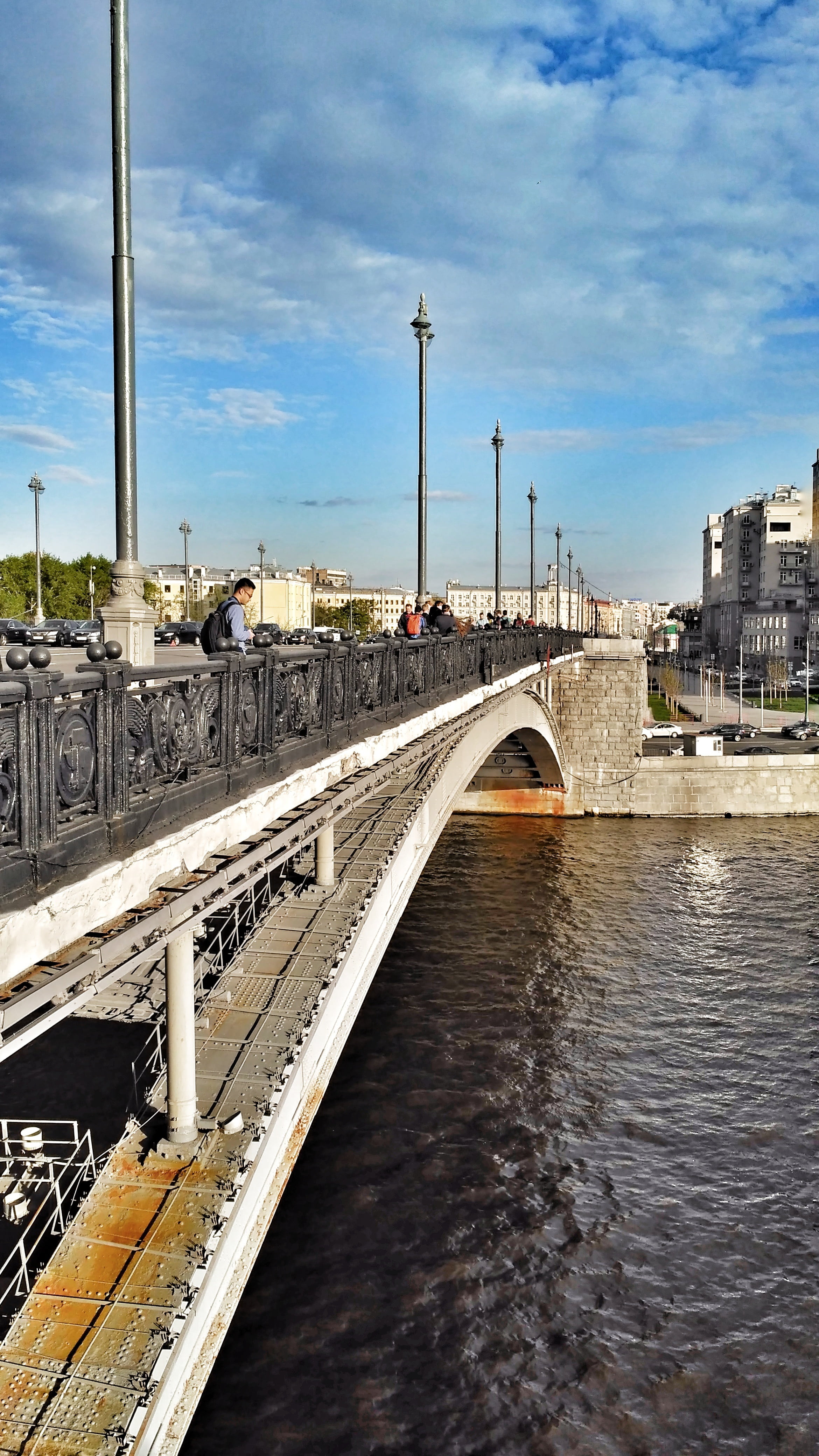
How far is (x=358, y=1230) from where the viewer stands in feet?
36.6

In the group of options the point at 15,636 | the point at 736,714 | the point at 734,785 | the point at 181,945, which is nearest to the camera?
the point at 181,945

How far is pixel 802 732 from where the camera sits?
4659 centimetres

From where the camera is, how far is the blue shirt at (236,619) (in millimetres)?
6324

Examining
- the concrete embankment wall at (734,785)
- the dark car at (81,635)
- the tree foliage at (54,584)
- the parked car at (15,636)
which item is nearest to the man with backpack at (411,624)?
the dark car at (81,635)

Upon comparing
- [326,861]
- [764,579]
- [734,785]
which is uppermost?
[764,579]

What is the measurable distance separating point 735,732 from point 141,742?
46138mm

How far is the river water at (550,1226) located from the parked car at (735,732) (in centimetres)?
2667

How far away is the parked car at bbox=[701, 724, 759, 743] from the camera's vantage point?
154 ft

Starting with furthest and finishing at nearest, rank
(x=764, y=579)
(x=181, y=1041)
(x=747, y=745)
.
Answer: (x=764, y=579) < (x=747, y=745) < (x=181, y=1041)

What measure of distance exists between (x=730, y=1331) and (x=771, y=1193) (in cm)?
272

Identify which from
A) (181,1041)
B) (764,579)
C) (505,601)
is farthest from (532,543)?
(505,601)

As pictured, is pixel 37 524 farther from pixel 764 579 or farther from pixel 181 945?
pixel 764 579

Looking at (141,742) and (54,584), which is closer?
(141,742)

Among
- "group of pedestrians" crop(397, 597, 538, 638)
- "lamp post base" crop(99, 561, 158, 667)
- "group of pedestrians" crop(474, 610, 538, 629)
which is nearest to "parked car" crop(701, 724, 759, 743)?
"group of pedestrians" crop(474, 610, 538, 629)
